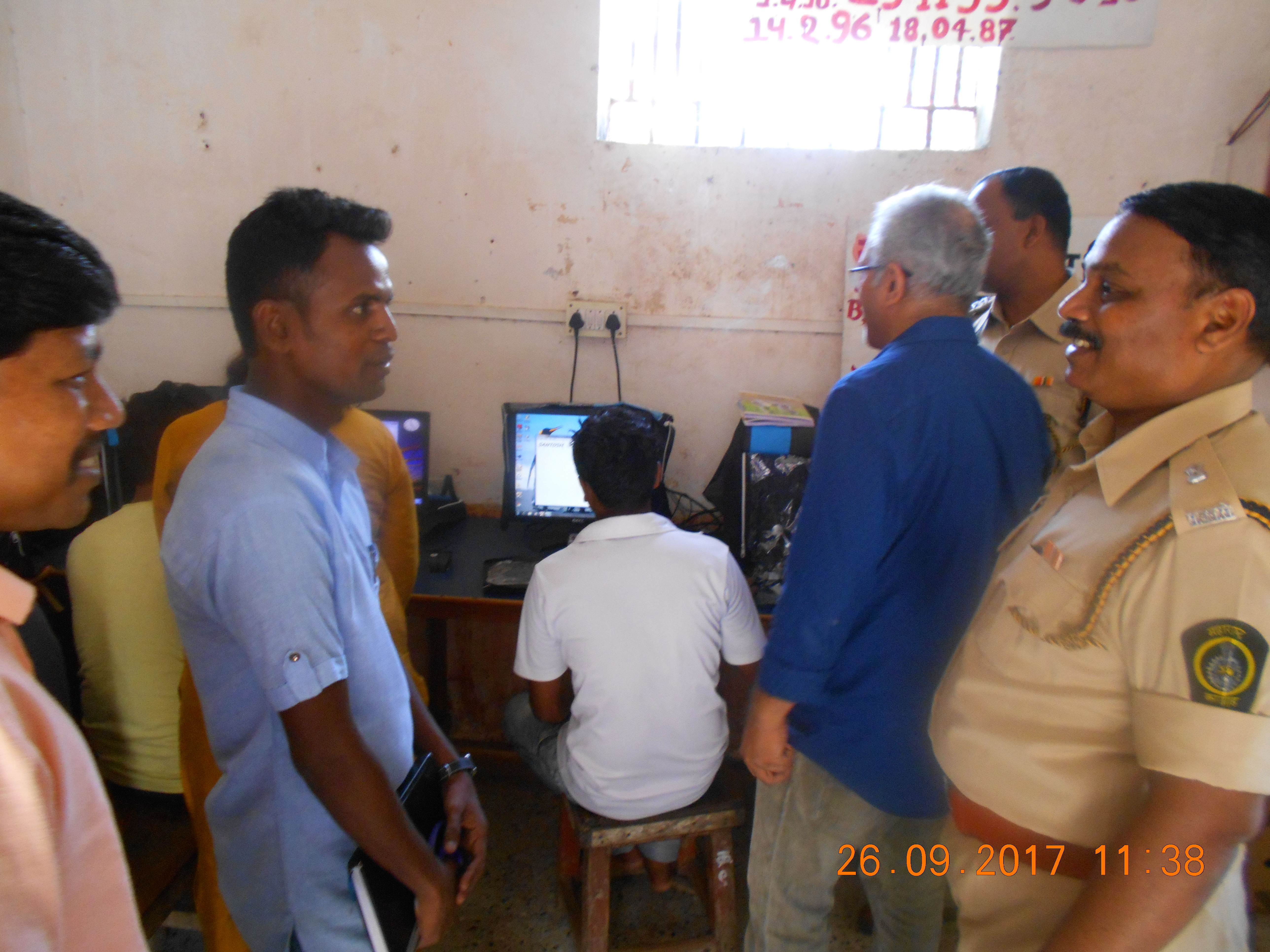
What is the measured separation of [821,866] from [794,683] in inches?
17.5

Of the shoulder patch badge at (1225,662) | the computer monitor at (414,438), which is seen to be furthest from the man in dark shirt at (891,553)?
the computer monitor at (414,438)

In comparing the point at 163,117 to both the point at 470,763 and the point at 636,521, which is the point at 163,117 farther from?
the point at 470,763

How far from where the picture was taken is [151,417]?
168cm

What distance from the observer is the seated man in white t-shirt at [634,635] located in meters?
1.35

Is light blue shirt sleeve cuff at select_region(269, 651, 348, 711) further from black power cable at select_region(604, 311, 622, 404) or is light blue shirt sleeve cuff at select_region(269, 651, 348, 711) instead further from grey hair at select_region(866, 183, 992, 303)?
black power cable at select_region(604, 311, 622, 404)

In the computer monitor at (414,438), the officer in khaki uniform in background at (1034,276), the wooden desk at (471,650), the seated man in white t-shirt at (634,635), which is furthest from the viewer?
the computer monitor at (414,438)

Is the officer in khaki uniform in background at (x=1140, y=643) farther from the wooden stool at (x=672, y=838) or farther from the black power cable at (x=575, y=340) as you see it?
the black power cable at (x=575, y=340)

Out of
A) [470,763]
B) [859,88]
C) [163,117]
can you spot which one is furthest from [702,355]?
[163,117]

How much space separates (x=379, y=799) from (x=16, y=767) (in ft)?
1.59

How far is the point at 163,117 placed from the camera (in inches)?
86.7

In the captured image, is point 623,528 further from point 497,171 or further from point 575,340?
point 497,171

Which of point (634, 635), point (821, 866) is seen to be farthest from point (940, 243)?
point (821, 866)

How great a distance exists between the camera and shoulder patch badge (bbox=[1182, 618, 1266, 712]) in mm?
593
